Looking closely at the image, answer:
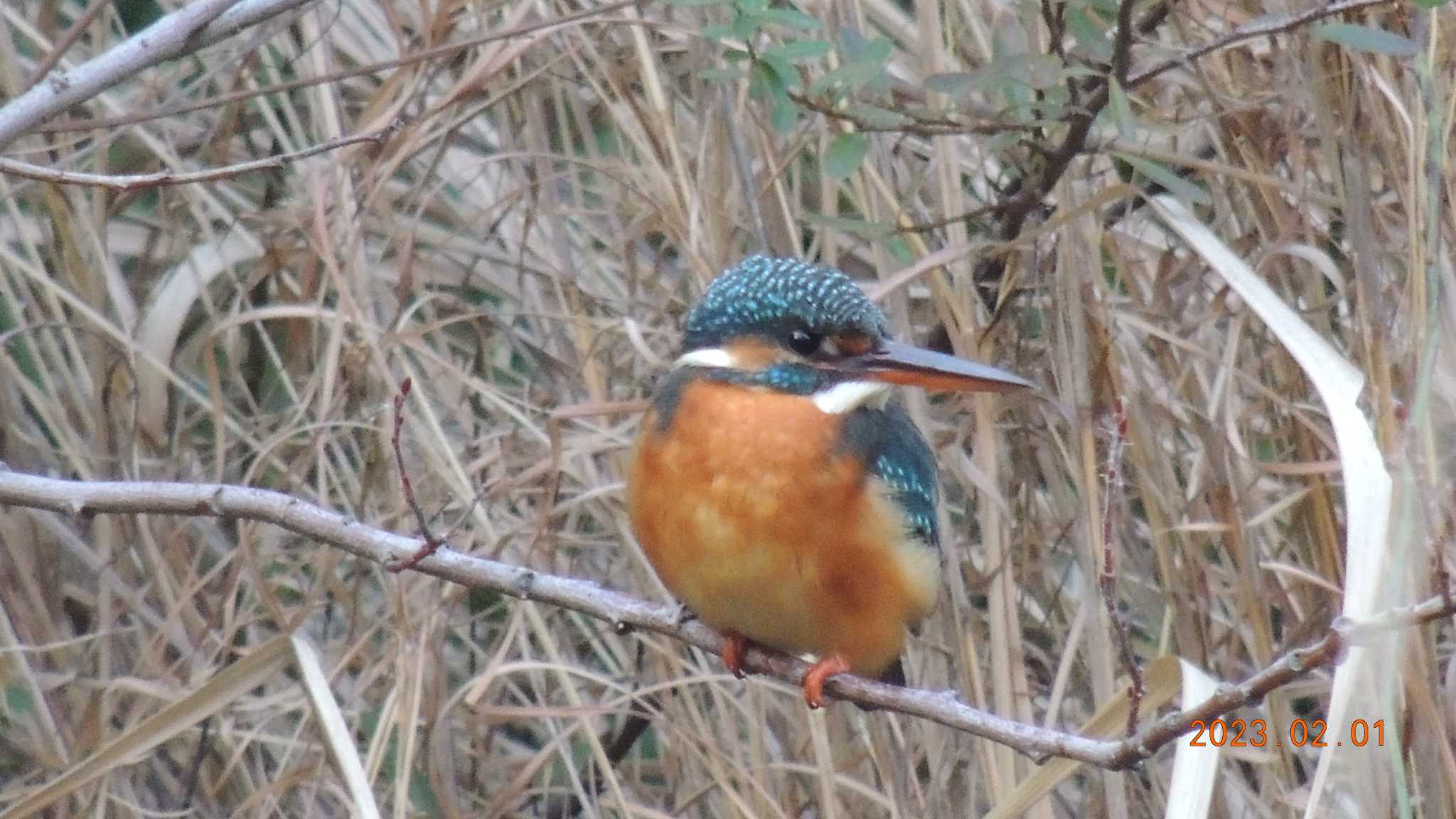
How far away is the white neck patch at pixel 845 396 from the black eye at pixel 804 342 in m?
0.05

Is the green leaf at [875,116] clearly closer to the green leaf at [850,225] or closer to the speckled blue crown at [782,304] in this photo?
the green leaf at [850,225]

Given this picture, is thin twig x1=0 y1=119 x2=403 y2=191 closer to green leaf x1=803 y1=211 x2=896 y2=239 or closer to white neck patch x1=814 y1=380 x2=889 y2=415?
white neck patch x1=814 y1=380 x2=889 y2=415

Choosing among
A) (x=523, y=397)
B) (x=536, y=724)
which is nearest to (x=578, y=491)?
(x=523, y=397)

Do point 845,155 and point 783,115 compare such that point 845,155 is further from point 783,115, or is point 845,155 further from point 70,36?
point 70,36

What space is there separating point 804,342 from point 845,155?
38cm

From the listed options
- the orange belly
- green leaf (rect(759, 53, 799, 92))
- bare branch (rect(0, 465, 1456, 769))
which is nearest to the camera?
bare branch (rect(0, 465, 1456, 769))

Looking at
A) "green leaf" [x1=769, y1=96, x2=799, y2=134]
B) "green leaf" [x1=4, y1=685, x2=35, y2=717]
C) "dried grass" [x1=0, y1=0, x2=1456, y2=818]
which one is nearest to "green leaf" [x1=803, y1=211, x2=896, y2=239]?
"dried grass" [x1=0, y1=0, x2=1456, y2=818]

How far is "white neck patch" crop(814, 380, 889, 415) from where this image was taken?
6.54ft

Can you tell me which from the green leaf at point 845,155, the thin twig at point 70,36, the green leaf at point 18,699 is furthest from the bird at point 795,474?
the green leaf at point 18,699

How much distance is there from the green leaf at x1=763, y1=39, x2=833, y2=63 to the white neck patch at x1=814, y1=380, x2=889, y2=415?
0.46m

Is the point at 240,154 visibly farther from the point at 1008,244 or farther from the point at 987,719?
the point at 987,719

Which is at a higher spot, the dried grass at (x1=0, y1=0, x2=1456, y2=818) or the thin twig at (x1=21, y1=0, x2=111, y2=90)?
the thin twig at (x1=21, y1=0, x2=111, y2=90)

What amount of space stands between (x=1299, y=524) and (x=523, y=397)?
1.26 m

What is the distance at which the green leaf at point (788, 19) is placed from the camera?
7.04ft
